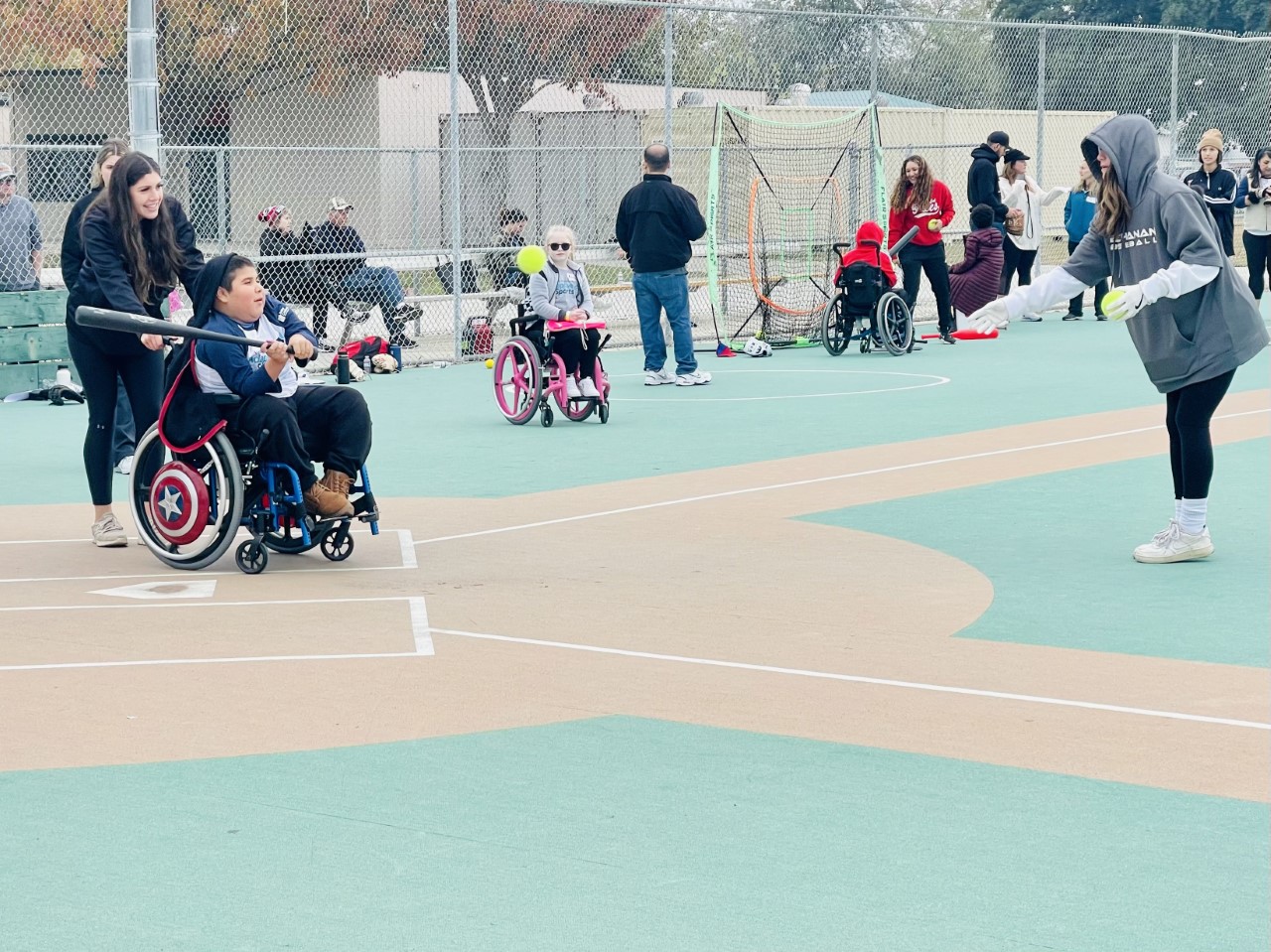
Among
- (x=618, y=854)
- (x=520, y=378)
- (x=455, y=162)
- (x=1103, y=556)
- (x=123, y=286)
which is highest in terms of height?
(x=455, y=162)

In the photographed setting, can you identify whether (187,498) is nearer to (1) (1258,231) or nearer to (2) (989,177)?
(2) (989,177)

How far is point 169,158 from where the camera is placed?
23.3m

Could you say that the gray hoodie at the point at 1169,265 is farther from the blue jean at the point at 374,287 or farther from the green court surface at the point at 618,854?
the blue jean at the point at 374,287

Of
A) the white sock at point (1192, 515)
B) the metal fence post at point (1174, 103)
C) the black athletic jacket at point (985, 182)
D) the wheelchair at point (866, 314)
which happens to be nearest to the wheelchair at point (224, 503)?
the white sock at point (1192, 515)

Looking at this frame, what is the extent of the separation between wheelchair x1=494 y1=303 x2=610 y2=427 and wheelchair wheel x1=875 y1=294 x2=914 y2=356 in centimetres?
533

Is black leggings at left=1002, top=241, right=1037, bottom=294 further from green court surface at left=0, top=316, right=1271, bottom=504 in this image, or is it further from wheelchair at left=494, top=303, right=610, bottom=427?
wheelchair at left=494, top=303, right=610, bottom=427

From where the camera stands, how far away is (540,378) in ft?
43.4

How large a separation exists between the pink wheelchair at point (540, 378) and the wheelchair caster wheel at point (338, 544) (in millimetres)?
4854

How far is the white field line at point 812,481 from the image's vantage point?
30.6 feet

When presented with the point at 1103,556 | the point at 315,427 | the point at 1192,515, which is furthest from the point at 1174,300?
the point at 315,427

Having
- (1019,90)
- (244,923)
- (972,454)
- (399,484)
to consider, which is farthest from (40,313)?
(1019,90)

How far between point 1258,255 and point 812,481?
456 inches

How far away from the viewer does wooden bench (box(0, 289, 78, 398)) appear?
15.2 m

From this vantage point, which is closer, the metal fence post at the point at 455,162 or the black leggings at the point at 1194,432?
the black leggings at the point at 1194,432
